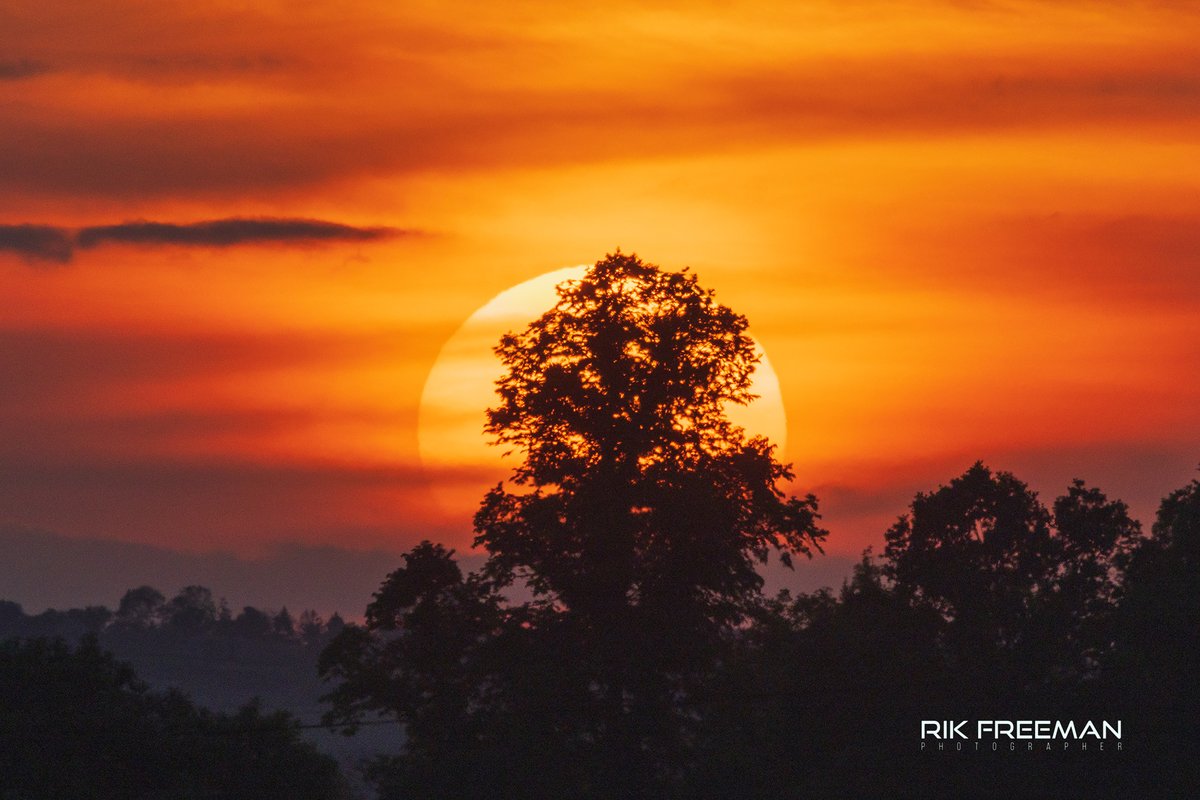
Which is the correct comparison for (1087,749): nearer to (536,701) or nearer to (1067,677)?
(1067,677)

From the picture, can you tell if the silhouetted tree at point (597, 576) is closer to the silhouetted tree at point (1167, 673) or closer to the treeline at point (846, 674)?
the treeline at point (846, 674)

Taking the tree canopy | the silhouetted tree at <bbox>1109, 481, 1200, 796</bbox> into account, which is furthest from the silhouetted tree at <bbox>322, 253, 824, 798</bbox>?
the silhouetted tree at <bbox>1109, 481, 1200, 796</bbox>

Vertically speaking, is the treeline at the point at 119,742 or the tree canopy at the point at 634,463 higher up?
the tree canopy at the point at 634,463

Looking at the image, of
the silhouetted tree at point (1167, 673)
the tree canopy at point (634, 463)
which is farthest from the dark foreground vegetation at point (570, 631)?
the silhouetted tree at point (1167, 673)

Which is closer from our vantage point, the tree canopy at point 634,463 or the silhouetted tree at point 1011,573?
the tree canopy at point 634,463

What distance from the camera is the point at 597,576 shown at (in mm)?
53250

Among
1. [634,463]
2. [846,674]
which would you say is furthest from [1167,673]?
[634,463]

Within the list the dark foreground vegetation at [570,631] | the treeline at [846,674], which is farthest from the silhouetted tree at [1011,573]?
the dark foreground vegetation at [570,631]

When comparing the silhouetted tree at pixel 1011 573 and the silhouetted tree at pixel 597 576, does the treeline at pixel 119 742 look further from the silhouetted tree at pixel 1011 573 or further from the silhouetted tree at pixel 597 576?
the silhouetted tree at pixel 1011 573

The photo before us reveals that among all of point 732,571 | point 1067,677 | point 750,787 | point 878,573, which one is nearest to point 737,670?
point 732,571

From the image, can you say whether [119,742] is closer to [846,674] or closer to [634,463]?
[634,463]

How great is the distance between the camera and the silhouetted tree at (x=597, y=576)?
174 feet

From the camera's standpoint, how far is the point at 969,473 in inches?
3460

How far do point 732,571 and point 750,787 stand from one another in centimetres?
1699
